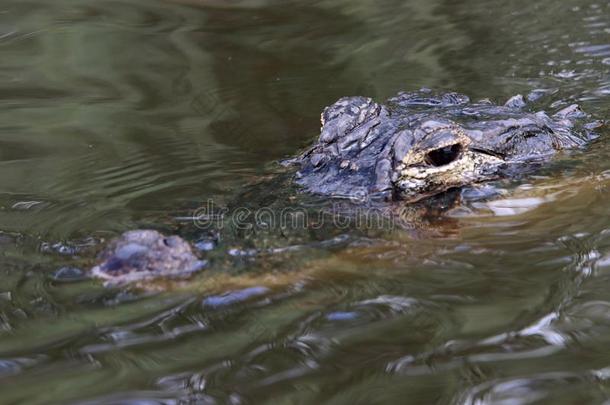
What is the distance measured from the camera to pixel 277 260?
346cm

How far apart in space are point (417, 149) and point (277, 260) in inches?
43.1

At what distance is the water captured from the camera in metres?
2.84

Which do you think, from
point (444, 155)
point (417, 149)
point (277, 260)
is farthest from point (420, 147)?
point (277, 260)

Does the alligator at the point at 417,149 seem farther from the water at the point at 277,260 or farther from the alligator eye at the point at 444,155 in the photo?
the water at the point at 277,260

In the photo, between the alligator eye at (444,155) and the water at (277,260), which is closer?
the water at (277,260)

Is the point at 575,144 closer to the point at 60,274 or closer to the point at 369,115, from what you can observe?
the point at 369,115

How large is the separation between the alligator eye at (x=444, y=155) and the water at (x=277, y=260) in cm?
29

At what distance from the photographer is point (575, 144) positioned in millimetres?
4789

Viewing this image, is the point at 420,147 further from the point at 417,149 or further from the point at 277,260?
the point at 277,260

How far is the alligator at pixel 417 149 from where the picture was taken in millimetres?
4121

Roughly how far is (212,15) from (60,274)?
5.67 metres

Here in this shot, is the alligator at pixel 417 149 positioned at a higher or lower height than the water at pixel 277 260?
higher

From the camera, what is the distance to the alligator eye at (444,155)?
4.15 m

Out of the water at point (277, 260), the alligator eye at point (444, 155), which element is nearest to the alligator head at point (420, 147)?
the alligator eye at point (444, 155)
